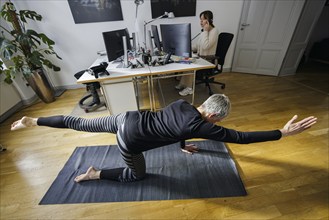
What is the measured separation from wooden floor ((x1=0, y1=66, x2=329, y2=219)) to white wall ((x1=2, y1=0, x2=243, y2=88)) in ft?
3.97

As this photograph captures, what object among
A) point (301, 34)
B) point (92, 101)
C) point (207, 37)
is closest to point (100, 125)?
point (92, 101)

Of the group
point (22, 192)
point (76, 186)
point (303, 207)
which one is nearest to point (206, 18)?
point (303, 207)

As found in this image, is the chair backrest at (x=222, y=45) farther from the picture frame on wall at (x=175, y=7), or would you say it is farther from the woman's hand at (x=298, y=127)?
the woman's hand at (x=298, y=127)

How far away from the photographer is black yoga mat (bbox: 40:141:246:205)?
1.36 m

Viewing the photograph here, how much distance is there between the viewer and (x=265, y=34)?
3309 mm

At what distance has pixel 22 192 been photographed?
146 centimetres

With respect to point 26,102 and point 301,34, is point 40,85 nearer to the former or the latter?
point 26,102

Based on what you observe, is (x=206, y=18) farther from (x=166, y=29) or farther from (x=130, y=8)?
(x=130, y=8)

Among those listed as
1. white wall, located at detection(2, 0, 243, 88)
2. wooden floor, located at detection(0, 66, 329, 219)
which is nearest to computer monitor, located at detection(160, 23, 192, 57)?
wooden floor, located at detection(0, 66, 329, 219)

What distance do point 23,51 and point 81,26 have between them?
1.10 metres

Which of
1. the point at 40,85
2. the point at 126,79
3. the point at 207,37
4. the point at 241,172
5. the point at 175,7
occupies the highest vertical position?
the point at 175,7

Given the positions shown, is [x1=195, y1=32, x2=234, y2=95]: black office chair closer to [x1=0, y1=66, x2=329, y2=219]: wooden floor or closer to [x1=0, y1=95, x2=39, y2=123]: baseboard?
[x1=0, y1=66, x2=329, y2=219]: wooden floor

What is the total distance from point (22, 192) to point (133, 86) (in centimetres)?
159

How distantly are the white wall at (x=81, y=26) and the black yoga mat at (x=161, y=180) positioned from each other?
Answer: 7.81ft
